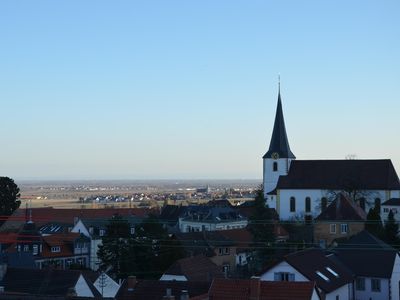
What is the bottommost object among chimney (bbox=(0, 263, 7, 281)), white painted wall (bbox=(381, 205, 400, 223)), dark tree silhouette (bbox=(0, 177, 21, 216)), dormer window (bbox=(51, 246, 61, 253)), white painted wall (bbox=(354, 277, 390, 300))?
white painted wall (bbox=(354, 277, 390, 300))

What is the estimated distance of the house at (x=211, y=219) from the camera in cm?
8612

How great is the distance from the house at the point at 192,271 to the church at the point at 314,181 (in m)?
40.1

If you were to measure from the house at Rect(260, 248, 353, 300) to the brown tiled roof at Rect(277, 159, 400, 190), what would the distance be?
4501 cm

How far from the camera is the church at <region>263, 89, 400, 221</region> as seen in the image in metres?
85.0

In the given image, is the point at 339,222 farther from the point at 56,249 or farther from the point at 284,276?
the point at 284,276

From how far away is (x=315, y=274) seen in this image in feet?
126

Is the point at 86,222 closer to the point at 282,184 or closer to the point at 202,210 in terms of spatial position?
the point at 202,210

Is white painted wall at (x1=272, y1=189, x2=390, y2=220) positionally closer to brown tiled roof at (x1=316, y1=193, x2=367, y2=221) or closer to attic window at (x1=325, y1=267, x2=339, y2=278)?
brown tiled roof at (x1=316, y1=193, x2=367, y2=221)

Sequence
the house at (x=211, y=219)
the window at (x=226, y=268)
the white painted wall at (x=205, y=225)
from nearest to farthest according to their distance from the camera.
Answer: the window at (x=226, y=268)
the white painted wall at (x=205, y=225)
the house at (x=211, y=219)

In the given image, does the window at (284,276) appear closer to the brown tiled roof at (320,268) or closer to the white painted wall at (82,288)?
the brown tiled roof at (320,268)

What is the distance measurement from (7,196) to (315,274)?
50.5 metres

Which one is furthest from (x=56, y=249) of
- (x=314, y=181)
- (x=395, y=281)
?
(x=314, y=181)

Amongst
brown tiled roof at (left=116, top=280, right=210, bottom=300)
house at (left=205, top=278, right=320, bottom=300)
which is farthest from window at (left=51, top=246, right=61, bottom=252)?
house at (left=205, top=278, right=320, bottom=300)

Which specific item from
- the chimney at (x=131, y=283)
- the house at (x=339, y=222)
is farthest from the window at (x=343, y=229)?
the chimney at (x=131, y=283)
